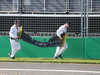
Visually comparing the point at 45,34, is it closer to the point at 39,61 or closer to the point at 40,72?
the point at 39,61

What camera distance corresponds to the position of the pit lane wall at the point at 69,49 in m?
15.2

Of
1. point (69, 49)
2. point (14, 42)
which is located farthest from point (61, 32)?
point (14, 42)

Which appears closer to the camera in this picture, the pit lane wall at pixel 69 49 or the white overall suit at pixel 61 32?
→ the white overall suit at pixel 61 32

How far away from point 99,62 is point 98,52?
5.20ft

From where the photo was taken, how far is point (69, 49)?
15336 millimetres

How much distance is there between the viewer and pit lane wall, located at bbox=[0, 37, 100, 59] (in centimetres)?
1520

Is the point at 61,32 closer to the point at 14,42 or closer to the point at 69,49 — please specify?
the point at 69,49

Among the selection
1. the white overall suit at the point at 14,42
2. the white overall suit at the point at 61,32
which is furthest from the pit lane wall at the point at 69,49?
the white overall suit at the point at 14,42

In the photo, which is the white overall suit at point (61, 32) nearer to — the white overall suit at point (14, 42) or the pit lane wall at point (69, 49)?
the pit lane wall at point (69, 49)

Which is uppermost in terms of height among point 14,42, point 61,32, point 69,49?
point 61,32

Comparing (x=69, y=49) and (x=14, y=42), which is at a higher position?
(x=14, y=42)

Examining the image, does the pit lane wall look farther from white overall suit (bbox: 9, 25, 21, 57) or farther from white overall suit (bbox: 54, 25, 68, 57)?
white overall suit (bbox: 9, 25, 21, 57)

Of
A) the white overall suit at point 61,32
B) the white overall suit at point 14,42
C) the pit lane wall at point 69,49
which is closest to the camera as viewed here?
the white overall suit at point 14,42

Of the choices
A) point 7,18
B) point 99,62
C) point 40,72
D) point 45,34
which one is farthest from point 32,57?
point 40,72
